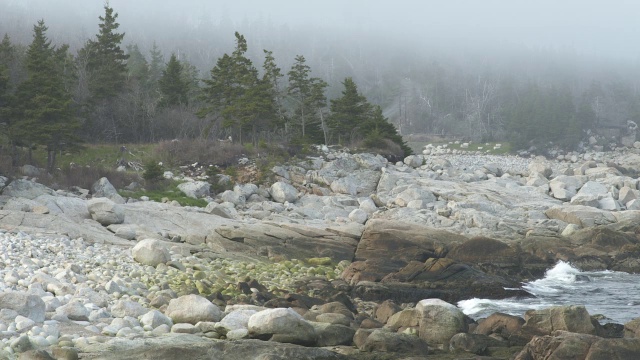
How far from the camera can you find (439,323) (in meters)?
13.8

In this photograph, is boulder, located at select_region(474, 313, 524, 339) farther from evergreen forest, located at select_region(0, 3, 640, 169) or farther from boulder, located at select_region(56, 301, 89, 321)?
evergreen forest, located at select_region(0, 3, 640, 169)

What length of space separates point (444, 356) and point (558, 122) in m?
94.0

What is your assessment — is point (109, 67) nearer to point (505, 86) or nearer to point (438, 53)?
point (505, 86)

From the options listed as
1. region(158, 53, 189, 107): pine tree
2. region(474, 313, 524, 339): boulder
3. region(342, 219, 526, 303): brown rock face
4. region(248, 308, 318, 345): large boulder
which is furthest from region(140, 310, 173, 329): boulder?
region(158, 53, 189, 107): pine tree

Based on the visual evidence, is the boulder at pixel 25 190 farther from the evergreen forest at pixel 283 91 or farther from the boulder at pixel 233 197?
the boulder at pixel 233 197

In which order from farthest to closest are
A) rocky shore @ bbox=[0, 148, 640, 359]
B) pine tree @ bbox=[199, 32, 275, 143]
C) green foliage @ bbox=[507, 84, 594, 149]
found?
green foliage @ bbox=[507, 84, 594, 149]
pine tree @ bbox=[199, 32, 275, 143]
rocky shore @ bbox=[0, 148, 640, 359]

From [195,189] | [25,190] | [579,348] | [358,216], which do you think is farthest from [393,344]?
[195,189]

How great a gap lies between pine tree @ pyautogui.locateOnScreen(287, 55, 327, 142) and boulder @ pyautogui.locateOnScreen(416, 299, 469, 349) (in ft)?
111

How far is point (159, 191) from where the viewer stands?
31984mm

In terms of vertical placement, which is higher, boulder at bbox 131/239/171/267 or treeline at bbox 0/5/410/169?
treeline at bbox 0/5/410/169

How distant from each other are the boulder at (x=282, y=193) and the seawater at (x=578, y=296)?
14.0 meters

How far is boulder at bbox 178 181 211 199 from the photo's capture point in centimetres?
3247

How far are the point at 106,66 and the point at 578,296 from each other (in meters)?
39.2

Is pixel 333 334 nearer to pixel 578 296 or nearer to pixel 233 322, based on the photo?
pixel 233 322
